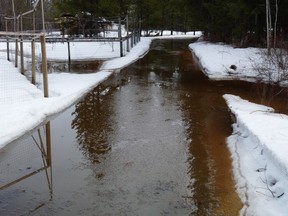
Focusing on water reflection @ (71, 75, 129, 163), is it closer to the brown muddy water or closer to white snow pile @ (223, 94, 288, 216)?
the brown muddy water

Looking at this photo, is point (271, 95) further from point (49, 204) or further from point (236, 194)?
point (49, 204)

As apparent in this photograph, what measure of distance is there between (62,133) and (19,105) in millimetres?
2221

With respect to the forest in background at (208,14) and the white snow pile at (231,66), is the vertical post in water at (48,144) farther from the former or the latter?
the forest in background at (208,14)

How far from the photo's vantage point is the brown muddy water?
5656mm

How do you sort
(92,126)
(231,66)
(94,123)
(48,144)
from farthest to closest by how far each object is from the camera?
(231,66), (94,123), (92,126), (48,144)

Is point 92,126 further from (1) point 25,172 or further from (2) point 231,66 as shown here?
(2) point 231,66

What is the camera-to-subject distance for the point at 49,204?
562cm

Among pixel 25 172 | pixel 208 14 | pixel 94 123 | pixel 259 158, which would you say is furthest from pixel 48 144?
pixel 208 14

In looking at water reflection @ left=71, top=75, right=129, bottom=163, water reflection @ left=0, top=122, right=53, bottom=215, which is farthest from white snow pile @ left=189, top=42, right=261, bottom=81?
water reflection @ left=0, top=122, right=53, bottom=215

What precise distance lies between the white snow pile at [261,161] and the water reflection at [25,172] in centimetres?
303

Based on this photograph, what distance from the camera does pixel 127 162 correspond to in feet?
23.9

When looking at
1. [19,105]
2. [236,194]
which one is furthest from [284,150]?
[19,105]

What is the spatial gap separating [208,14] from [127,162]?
31439mm

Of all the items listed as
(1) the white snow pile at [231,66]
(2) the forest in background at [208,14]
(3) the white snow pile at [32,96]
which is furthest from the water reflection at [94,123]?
(2) the forest in background at [208,14]
